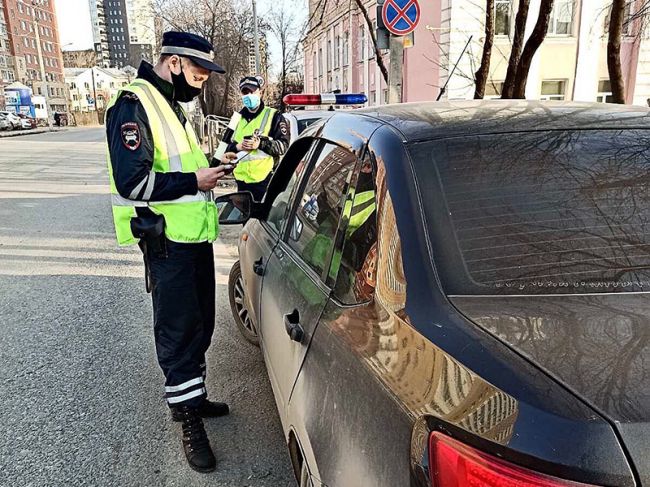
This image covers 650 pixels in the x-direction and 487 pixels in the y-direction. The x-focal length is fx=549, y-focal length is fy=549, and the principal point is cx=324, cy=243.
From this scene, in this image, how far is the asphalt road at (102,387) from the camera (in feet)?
8.84

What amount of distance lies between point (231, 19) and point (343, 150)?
28664 millimetres

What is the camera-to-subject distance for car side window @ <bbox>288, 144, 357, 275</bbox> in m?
2.06

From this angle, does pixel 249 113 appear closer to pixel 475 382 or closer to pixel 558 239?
pixel 558 239

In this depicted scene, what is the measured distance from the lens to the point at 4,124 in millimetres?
46094

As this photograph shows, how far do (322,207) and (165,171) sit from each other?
2.98ft

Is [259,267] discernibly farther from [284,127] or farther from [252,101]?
[284,127]

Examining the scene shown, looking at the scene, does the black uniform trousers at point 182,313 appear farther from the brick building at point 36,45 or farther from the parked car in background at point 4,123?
the brick building at point 36,45

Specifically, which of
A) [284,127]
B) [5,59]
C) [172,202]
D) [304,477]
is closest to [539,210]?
[304,477]

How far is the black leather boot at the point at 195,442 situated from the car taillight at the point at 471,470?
187 cm

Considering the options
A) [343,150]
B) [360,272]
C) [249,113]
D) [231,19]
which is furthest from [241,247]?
[231,19]

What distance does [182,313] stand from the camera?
9.04ft

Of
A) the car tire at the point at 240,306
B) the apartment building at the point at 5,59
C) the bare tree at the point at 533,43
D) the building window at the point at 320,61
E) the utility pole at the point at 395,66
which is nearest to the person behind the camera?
the car tire at the point at 240,306

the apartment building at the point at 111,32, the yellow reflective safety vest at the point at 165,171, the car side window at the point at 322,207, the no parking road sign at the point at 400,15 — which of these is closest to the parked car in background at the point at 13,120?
the no parking road sign at the point at 400,15

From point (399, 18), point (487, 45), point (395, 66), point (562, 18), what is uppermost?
point (562, 18)
